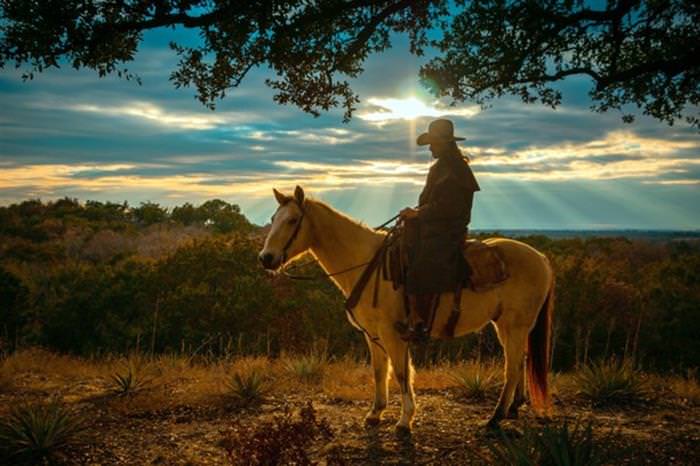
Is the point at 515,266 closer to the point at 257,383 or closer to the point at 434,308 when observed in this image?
the point at 434,308

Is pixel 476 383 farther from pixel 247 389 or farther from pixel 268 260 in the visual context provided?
pixel 268 260

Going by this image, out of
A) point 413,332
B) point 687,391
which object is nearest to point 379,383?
point 413,332

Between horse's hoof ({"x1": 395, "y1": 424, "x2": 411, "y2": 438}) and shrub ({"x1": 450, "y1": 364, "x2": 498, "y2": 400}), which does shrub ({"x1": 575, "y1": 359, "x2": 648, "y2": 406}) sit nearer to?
shrub ({"x1": 450, "y1": 364, "x2": 498, "y2": 400})

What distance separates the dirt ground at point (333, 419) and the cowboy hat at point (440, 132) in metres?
3.29

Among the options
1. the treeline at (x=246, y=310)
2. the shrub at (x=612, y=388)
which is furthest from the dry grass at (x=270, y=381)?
the treeline at (x=246, y=310)

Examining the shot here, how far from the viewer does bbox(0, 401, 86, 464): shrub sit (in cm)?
619

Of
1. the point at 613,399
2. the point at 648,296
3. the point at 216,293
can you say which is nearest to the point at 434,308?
the point at 613,399

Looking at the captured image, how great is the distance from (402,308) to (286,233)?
1.66m

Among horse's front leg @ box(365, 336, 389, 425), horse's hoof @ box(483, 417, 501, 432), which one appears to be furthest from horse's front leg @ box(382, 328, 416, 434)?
horse's hoof @ box(483, 417, 501, 432)

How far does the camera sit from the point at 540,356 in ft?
24.7

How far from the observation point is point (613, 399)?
9023 millimetres

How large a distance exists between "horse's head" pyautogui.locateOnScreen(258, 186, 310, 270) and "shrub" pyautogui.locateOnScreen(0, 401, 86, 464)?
9.23 ft

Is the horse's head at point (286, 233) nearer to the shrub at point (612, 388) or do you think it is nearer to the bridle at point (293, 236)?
the bridle at point (293, 236)

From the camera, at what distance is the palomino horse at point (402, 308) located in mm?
7051
